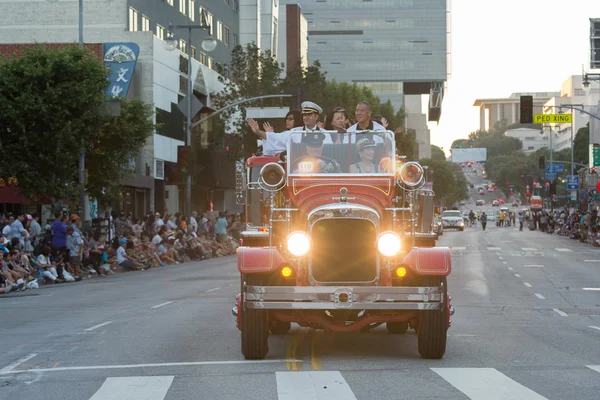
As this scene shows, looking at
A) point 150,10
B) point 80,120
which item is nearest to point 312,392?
point 80,120

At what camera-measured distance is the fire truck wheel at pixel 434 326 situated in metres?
11.2

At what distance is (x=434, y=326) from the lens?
11.3m

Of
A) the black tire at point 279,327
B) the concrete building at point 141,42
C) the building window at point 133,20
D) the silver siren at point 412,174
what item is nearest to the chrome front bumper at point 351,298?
the silver siren at point 412,174

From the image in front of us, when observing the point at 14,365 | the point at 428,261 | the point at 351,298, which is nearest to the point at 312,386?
the point at 351,298

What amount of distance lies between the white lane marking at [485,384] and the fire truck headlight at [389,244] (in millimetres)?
1272

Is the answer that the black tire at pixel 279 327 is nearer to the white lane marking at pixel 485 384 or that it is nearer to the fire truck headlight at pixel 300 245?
the fire truck headlight at pixel 300 245

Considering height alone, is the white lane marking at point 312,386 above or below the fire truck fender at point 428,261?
below

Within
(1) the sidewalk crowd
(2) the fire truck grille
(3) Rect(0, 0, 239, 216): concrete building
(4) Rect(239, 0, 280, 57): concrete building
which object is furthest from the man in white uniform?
(4) Rect(239, 0, 280, 57): concrete building

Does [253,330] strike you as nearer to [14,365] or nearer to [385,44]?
[14,365]

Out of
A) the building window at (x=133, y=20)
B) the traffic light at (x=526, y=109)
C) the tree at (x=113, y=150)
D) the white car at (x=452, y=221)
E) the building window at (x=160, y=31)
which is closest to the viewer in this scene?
the tree at (x=113, y=150)

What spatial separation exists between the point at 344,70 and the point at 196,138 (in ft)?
333

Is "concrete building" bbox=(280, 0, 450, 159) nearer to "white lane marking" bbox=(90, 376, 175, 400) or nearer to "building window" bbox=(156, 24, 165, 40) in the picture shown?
"building window" bbox=(156, 24, 165, 40)

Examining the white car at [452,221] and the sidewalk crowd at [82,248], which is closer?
the sidewalk crowd at [82,248]

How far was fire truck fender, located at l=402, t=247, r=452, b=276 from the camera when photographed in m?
11.0
